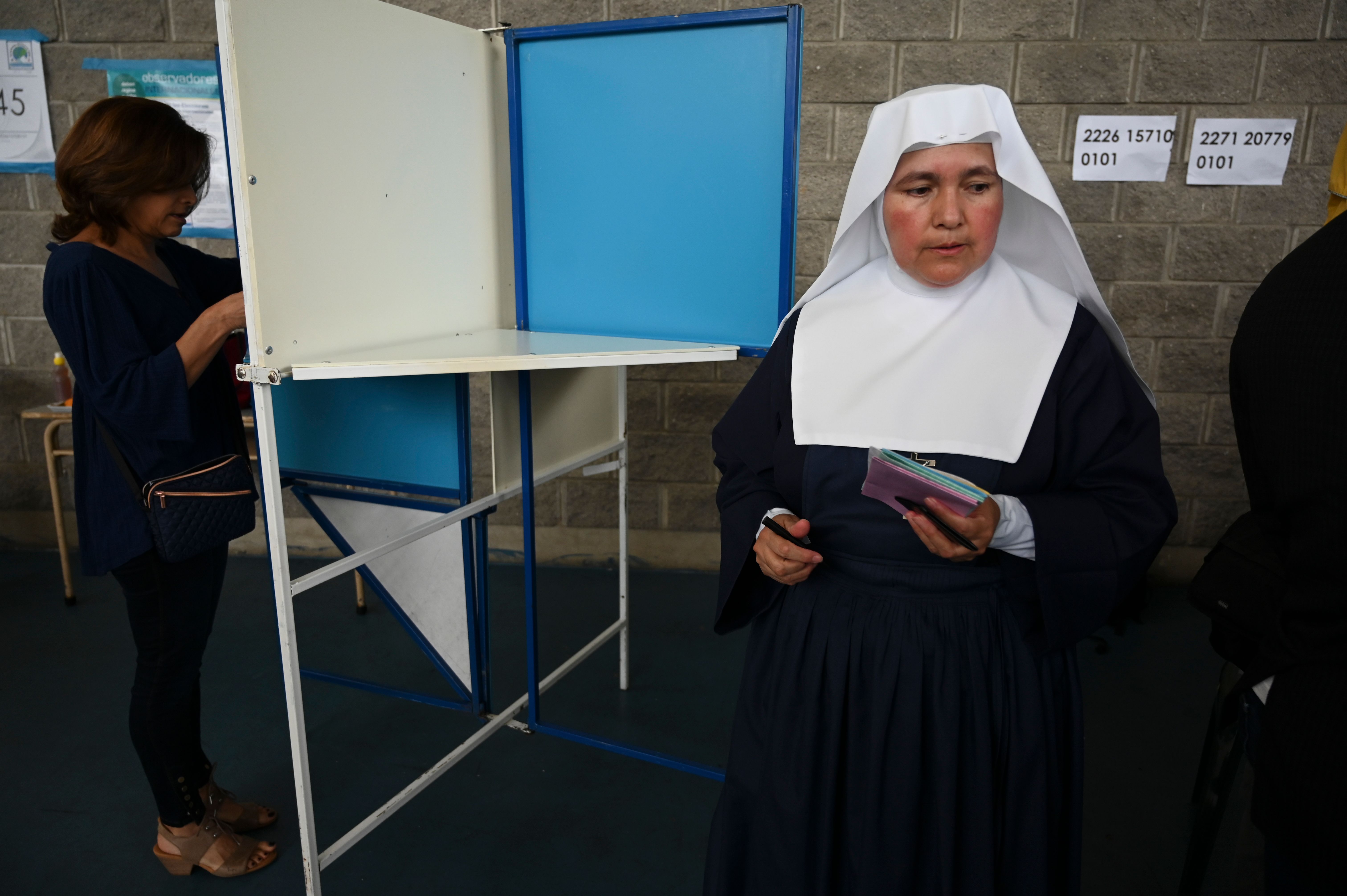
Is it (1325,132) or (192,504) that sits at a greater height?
(1325,132)

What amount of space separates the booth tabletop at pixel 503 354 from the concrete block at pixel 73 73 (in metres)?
2.56

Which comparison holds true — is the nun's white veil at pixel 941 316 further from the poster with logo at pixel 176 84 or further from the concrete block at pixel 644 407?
the poster with logo at pixel 176 84

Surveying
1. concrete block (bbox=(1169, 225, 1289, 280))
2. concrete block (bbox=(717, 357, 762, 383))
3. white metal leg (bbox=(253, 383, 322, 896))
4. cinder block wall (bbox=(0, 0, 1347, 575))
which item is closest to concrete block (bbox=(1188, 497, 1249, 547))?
cinder block wall (bbox=(0, 0, 1347, 575))

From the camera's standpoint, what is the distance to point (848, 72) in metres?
3.08

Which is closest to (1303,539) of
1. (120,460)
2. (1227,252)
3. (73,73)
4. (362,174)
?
(362,174)

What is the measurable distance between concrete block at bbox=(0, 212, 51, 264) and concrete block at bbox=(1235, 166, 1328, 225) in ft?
15.7

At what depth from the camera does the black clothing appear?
3.19 feet

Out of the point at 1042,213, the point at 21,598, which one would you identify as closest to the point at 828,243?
the point at 1042,213

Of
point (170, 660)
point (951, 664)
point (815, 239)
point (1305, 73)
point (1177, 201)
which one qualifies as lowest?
point (170, 660)

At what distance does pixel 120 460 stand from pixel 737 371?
89.0 inches

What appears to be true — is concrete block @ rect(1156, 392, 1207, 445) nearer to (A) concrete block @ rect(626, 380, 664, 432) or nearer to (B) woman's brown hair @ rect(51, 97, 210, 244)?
(A) concrete block @ rect(626, 380, 664, 432)

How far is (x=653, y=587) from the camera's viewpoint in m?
3.47

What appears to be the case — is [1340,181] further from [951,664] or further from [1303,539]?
[951,664]

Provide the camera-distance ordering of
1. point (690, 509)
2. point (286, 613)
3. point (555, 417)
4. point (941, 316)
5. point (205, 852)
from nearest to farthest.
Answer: point (941, 316) < point (286, 613) < point (205, 852) < point (555, 417) < point (690, 509)
